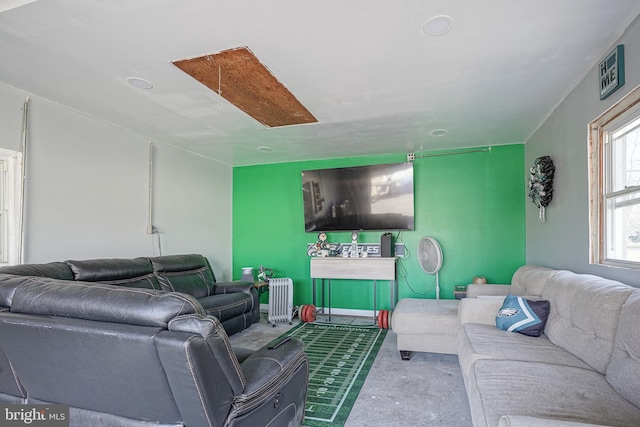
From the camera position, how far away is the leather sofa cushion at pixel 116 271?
2.93 m

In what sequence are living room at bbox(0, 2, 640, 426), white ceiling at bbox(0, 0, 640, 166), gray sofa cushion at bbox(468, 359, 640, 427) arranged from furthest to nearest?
living room at bbox(0, 2, 640, 426), white ceiling at bbox(0, 0, 640, 166), gray sofa cushion at bbox(468, 359, 640, 427)

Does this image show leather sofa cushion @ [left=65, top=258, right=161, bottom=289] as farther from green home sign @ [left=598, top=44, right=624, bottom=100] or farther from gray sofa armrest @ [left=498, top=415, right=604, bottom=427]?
green home sign @ [left=598, top=44, right=624, bottom=100]

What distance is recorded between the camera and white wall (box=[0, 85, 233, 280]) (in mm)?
2932

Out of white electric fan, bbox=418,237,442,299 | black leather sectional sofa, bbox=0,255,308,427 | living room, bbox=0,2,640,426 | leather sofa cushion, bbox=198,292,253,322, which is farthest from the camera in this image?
white electric fan, bbox=418,237,442,299

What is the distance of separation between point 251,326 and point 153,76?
3.14 meters

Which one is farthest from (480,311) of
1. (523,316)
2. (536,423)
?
(536,423)

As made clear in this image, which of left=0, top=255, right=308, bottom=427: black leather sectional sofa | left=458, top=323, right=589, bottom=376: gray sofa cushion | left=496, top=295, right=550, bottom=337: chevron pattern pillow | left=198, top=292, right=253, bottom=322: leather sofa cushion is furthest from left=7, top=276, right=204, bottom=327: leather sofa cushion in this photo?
left=496, top=295, right=550, bottom=337: chevron pattern pillow

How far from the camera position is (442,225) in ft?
15.4

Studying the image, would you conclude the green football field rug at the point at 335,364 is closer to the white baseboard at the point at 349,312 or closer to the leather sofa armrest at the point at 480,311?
the white baseboard at the point at 349,312

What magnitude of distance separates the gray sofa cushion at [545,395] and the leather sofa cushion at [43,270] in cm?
302

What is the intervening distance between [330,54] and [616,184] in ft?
7.08

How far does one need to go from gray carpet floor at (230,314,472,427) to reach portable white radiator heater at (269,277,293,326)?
1036mm

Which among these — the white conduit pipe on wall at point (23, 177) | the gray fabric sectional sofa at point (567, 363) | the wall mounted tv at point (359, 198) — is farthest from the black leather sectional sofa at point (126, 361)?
the wall mounted tv at point (359, 198)

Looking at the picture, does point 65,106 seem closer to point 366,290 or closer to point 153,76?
point 153,76
